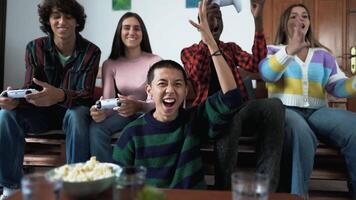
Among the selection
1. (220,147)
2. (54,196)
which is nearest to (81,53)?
(220,147)

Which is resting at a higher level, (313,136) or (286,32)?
(286,32)

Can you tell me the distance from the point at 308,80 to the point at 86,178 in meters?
1.19

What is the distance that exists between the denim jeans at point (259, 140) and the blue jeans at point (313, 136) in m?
0.09

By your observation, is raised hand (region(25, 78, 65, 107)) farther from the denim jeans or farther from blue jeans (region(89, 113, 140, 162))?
the denim jeans

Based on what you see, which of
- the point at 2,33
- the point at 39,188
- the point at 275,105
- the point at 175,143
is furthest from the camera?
the point at 2,33

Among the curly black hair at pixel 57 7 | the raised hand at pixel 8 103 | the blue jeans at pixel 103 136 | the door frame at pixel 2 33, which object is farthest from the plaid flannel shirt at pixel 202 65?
the door frame at pixel 2 33

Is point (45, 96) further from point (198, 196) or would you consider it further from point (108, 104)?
point (198, 196)

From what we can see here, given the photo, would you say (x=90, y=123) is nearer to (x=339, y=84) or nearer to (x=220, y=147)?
(x=220, y=147)

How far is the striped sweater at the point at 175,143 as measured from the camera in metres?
A: 1.04

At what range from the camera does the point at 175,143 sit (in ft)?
3.57

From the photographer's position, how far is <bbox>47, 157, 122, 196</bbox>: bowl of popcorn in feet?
2.08

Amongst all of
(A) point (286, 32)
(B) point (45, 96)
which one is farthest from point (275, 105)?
(B) point (45, 96)

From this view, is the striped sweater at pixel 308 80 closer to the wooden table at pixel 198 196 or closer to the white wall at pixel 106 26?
the wooden table at pixel 198 196

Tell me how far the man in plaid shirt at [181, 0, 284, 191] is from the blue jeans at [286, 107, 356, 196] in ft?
0.30
